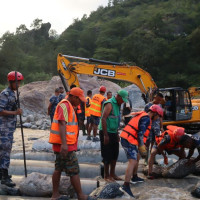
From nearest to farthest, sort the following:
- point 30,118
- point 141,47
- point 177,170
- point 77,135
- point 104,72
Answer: point 77,135
point 177,170
point 104,72
point 30,118
point 141,47

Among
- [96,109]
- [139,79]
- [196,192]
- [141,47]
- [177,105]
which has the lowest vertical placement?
[196,192]

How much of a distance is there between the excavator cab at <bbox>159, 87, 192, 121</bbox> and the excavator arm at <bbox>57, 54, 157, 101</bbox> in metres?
0.61

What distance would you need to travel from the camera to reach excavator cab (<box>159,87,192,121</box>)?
444 inches

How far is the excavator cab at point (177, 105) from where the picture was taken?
37.0 ft

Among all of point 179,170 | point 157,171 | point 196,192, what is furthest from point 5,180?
point 179,170

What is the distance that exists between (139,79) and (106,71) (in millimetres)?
1146

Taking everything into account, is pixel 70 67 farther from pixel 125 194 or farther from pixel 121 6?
pixel 121 6

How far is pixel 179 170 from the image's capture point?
600 centimetres

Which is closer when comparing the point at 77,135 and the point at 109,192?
the point at 77,135

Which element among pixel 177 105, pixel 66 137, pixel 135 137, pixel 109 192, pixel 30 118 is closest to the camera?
pixel 66 137

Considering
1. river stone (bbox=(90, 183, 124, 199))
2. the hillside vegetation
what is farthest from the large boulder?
the hillside vegetation

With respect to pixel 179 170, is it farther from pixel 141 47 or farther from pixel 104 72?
pixel 141 47

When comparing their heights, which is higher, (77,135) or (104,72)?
(104,72)

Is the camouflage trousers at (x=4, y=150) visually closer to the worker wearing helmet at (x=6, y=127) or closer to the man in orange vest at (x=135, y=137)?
the worker wearing helmet at (x=6, y=127)
